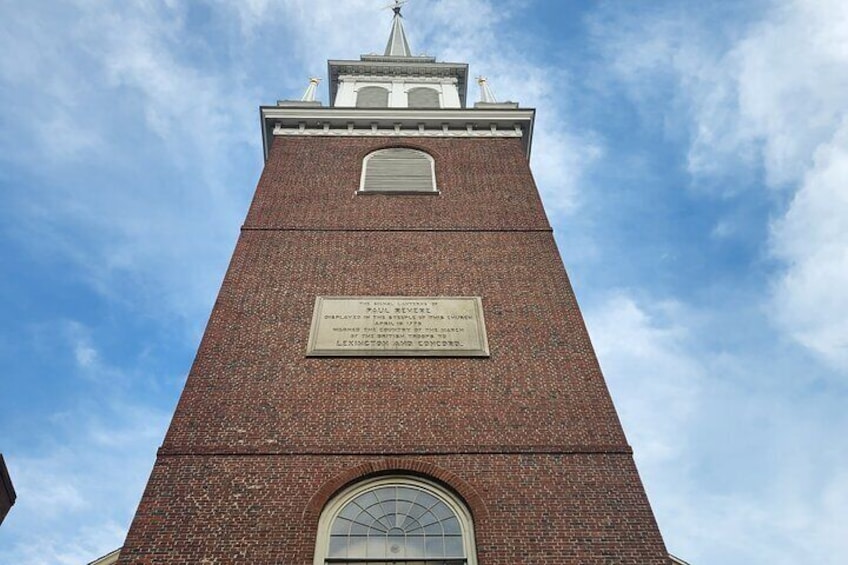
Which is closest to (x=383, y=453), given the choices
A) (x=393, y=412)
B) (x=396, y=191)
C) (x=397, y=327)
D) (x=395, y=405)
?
(x=393, y=412)

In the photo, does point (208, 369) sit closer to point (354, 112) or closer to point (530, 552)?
point (530, 552)

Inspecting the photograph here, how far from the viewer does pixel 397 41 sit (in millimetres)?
33000

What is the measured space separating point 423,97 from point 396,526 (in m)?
17.2

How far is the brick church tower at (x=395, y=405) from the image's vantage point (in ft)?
29.9

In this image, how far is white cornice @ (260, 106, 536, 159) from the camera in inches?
789

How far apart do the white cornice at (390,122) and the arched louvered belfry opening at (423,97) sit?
3.15m

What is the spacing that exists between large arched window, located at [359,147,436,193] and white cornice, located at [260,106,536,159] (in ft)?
3.59

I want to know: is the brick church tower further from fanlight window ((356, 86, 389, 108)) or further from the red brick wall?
fanlight window ((356, 86, 389, 108))

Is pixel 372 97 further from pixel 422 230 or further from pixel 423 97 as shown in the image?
pixel 422 230

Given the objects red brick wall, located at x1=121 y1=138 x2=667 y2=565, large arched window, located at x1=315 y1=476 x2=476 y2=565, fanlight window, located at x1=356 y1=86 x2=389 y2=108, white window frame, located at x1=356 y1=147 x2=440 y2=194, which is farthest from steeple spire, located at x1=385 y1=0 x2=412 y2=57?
large arched window, located at x1=315 y1=476 x2=476 y2=565

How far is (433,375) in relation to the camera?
37.4ft

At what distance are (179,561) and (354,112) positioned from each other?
13890 millimetres

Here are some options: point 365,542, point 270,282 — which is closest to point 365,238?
point 270,282

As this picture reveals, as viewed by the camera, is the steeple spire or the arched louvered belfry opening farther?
the steeple spire
